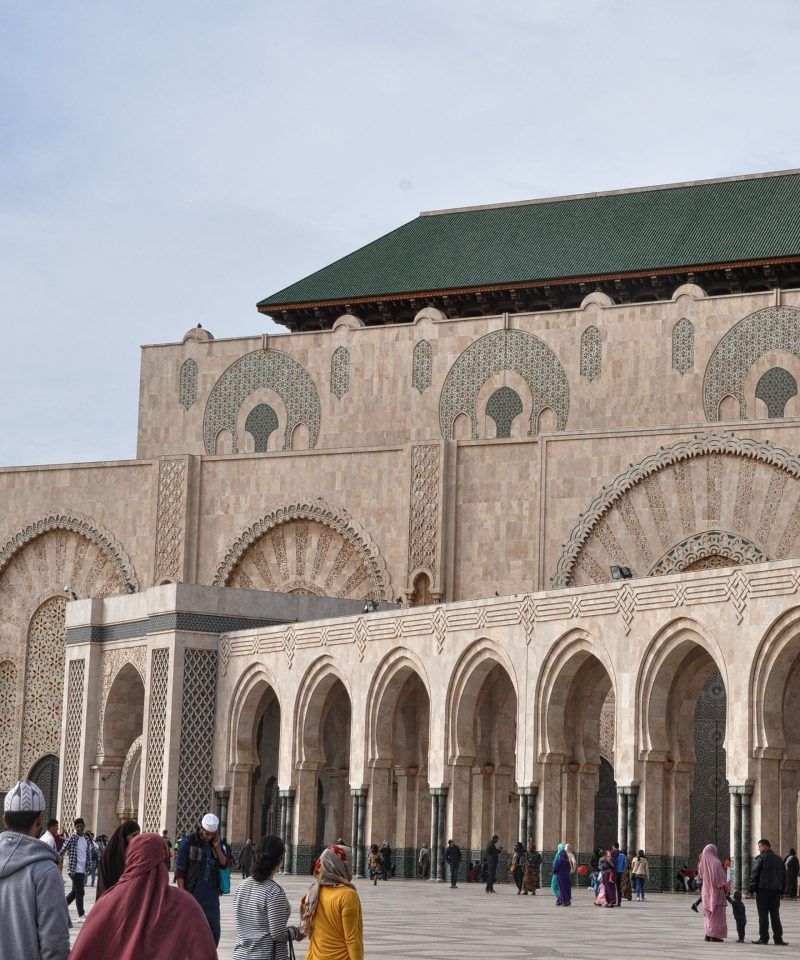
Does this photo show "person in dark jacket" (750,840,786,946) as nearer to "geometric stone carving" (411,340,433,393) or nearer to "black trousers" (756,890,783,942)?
"black trousers" (756,890,783,942)

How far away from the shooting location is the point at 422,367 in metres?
29.2

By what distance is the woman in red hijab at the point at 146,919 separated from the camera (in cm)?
417

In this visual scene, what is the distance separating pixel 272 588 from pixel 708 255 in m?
8.70

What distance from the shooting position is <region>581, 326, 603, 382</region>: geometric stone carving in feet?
91.6

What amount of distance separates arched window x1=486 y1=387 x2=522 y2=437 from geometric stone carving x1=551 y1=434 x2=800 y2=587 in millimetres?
2847

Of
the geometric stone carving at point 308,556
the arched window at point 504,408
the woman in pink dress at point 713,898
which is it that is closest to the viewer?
the woman in pink dress at point 713,898

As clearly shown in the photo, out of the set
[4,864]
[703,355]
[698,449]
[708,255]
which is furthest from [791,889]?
[4,864]

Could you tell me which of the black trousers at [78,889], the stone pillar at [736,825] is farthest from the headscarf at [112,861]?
the stone pillar at [736,825]

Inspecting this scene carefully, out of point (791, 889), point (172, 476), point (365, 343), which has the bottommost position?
point (791, 889)

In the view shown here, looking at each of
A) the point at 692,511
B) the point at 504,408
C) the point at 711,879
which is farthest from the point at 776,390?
the point at 711,879

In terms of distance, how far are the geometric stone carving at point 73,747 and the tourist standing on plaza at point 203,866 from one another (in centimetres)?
1858

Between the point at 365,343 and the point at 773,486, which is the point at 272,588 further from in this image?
the point at 773,486

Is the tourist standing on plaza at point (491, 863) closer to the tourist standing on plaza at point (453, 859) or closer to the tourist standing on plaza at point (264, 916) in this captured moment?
the tourist standing on plaza at point (453, 859)

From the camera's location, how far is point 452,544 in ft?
89.3
